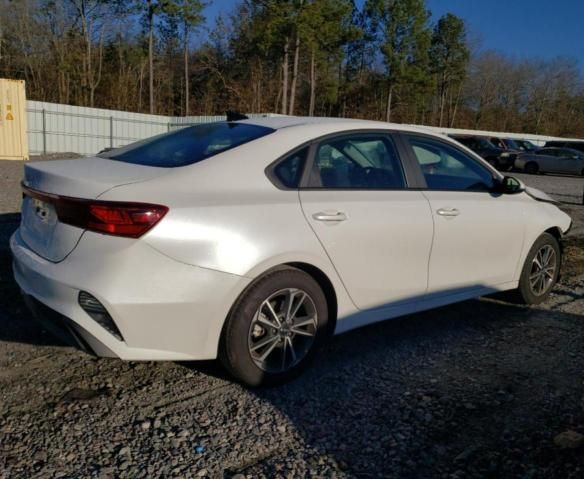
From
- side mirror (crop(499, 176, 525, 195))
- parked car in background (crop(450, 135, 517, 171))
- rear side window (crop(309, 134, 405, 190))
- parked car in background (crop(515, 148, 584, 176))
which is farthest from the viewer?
parked car in background (crop(450, 135, 517, 171))

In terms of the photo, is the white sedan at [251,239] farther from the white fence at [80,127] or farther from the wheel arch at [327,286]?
the white fence at [80,127]

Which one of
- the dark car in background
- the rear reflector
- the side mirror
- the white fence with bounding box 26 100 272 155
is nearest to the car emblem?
the rear reflector

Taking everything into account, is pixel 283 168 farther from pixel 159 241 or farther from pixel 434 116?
pixel 434 116

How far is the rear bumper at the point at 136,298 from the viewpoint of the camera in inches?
Result: 104

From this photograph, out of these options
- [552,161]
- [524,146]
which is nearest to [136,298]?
[552,161]

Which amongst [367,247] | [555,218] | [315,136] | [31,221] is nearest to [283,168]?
[315,136]

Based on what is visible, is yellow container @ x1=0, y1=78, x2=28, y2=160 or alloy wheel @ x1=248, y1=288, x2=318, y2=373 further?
yellow container @ x1=0, y1=78, x2=28, y2=160

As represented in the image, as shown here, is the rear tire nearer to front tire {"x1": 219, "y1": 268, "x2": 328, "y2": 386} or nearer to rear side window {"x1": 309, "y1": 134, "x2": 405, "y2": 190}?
rear side window {"x1": 309, "y1": 134, "x2": 405, "y2": 190}

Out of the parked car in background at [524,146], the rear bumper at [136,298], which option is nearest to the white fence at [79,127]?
the parked car in background at [524,146]

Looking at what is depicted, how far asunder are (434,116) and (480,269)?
61.3 meters

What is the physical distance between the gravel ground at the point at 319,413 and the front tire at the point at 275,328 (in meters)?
0.13

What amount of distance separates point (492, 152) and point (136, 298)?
28653mm

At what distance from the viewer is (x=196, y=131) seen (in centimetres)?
375

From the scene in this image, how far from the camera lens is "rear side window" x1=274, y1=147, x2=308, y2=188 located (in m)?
3.19
